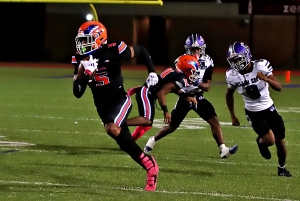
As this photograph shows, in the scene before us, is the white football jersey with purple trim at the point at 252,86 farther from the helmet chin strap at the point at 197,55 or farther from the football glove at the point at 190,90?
the helmet chin strap at the point at 197,55

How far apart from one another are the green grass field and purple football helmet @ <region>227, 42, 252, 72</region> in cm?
112

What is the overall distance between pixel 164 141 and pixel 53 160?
7.79 ft

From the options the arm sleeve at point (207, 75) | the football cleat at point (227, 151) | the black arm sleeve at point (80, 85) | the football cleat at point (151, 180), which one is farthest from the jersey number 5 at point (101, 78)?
the arm sleeve at point (207, 75)

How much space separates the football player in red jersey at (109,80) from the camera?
690cm

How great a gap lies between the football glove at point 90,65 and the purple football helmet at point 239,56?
1617 millimetres

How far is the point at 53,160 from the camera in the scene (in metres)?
8.60

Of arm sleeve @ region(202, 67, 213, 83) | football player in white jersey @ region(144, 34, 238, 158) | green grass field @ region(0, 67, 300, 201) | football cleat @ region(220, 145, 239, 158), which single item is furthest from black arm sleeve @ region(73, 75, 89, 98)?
arm sleeve @ region(202, 67, 213, 83)

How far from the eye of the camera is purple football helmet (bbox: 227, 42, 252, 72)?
7766 mm

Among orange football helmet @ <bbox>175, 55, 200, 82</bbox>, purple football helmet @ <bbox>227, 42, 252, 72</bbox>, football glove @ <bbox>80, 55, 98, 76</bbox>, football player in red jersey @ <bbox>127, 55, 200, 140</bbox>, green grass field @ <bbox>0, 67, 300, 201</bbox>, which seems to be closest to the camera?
football glove @ <bbox>80, 55, 98, 76</bbox>

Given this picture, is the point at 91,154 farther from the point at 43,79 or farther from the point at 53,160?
the point at 43,79

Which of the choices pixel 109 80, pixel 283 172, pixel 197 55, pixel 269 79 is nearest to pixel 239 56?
pixel 269 79

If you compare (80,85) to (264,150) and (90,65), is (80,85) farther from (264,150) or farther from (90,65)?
(264,150)

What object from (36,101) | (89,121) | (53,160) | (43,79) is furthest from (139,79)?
(53,160)

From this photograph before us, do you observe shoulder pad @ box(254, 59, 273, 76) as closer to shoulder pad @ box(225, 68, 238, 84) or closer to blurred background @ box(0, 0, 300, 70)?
shoulder pad @ box(225, 68, 238, 84)
